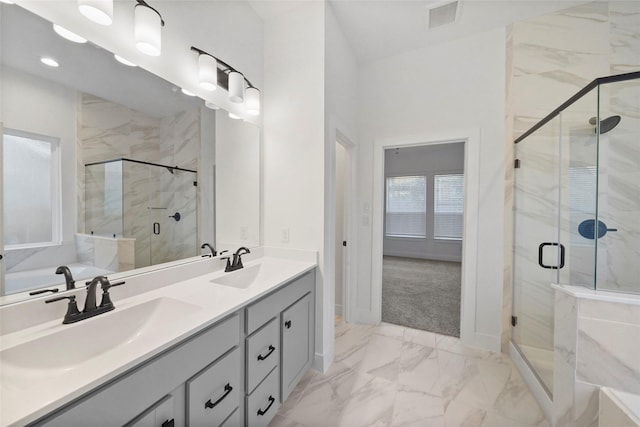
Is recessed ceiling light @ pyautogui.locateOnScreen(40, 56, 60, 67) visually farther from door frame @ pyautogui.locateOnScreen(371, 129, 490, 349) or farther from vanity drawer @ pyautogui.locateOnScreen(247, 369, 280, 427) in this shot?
door frame @ pyautogui.locateOnScreen(371, 129, 490, 349)

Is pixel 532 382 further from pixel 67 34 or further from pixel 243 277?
pixel 67 34

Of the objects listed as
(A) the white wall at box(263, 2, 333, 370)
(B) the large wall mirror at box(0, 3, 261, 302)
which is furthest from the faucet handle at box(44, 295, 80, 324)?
(A) the white wall at box(263, 2, 333, 370)

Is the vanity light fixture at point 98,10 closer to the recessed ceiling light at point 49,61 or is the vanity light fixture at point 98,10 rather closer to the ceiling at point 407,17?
the recessed ceiling light at point 49,61

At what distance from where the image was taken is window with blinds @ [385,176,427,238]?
6.04 metres

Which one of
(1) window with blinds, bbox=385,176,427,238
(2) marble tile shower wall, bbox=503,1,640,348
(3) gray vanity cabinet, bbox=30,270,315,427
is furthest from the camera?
(1) window with blinds, bbox=385,176,427,238

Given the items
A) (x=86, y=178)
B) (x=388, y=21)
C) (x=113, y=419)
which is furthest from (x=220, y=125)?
(x=388, y=21)

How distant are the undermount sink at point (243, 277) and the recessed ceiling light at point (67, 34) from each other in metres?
1.31

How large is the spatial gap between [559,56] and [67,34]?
338cm

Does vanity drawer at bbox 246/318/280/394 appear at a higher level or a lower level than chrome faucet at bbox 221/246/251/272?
lower

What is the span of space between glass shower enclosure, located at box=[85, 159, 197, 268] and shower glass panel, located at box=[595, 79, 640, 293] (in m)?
2.45

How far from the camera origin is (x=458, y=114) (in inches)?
92.7

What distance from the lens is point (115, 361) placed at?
0.68 metres

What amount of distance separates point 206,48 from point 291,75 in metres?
0.67

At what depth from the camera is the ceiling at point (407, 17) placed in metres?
1.96
